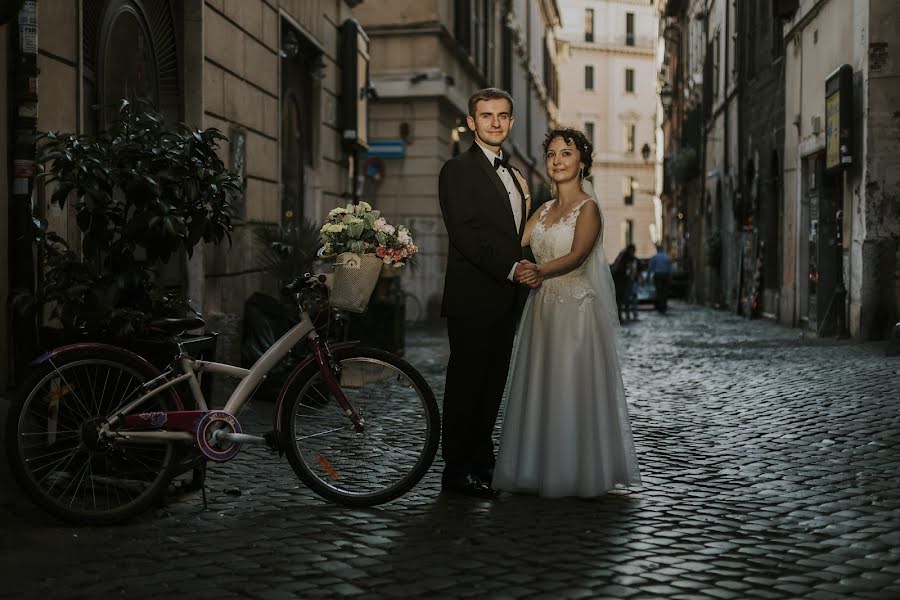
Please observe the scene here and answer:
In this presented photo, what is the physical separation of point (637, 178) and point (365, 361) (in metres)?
66.2

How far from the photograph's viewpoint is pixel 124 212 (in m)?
5.25

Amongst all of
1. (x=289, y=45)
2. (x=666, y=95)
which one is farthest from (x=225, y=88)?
(x=666, y=95)

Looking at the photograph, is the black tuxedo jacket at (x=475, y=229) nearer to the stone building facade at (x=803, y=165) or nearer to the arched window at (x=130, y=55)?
the arched window at (x=130, y=55)

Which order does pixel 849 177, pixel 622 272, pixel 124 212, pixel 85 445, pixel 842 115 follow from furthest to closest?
pixel 622 272 < pixel 849 177 < pixel 842 115 < pixel 124 212 < pixel 85 445

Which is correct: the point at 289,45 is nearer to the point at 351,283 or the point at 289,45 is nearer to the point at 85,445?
the point at 351,283

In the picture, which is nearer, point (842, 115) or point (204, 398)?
point (204, 398)

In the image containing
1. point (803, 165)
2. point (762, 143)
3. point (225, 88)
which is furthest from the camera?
point (762, 143)

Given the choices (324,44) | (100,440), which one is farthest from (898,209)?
(100,440)

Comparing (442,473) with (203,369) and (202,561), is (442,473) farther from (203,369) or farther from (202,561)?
(202,561)

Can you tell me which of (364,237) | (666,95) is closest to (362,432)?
(364,237)

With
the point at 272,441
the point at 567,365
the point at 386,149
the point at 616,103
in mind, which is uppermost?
the point at 616,103

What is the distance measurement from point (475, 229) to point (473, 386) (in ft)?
2.38

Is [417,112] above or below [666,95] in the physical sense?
below

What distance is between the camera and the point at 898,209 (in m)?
13.7
